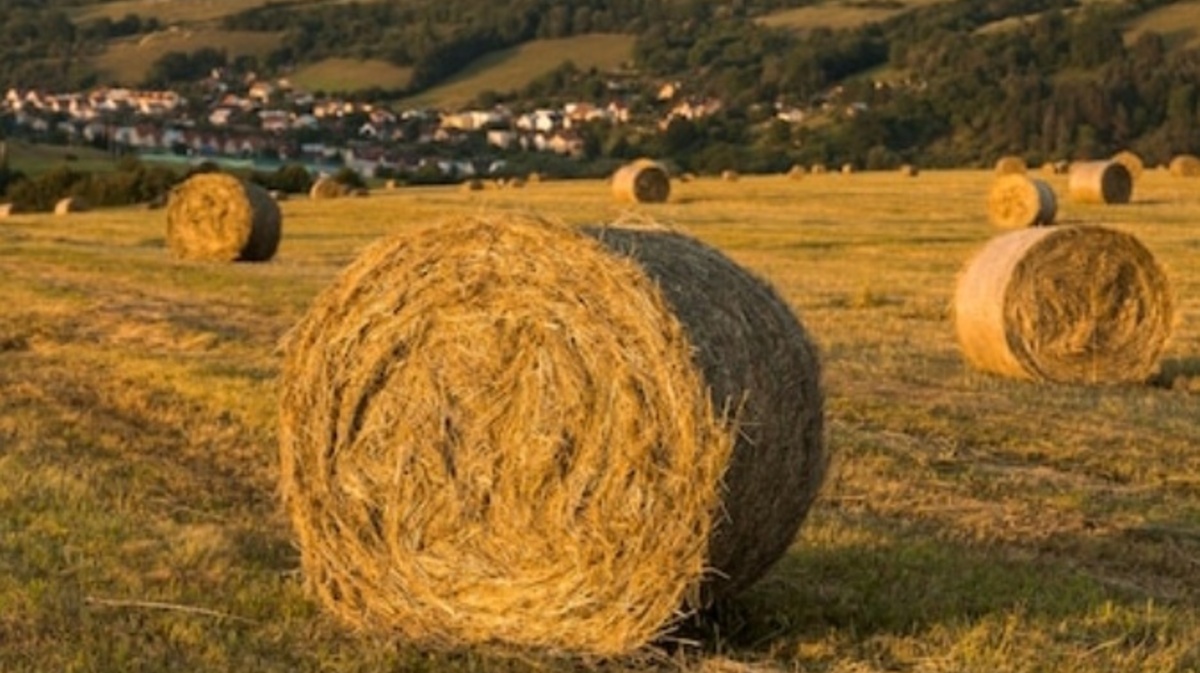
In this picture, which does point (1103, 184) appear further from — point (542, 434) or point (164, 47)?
point (164, 47)

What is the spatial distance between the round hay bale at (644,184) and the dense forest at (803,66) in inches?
1416

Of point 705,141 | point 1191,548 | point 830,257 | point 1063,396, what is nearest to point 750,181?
point 830,257

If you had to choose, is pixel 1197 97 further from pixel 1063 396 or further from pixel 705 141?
pixel 1063 396

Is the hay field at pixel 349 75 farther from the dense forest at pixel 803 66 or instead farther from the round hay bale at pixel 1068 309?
the round hay bale at pixel 1068 309

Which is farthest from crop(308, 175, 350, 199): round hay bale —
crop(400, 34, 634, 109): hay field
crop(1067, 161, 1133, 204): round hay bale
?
crop(400, 34, 634, 109): hay field

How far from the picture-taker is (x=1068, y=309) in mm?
17031

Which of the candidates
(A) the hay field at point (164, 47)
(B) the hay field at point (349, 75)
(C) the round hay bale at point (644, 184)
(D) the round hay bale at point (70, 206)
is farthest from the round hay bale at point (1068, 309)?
(A) the hay field at point (164, 47)

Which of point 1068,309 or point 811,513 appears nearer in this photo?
point 811,513

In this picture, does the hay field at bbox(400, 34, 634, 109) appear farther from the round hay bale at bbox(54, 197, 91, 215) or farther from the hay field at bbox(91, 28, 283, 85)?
the round hay bale at bbox(54, 197, 91, 215)

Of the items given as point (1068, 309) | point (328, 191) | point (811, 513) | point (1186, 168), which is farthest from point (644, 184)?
point (811, 513)

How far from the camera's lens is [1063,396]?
51.5ft

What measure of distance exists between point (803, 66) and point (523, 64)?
124 ft

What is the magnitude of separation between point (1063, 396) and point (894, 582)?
7.18 metres

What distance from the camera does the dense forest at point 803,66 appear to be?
89125mm
